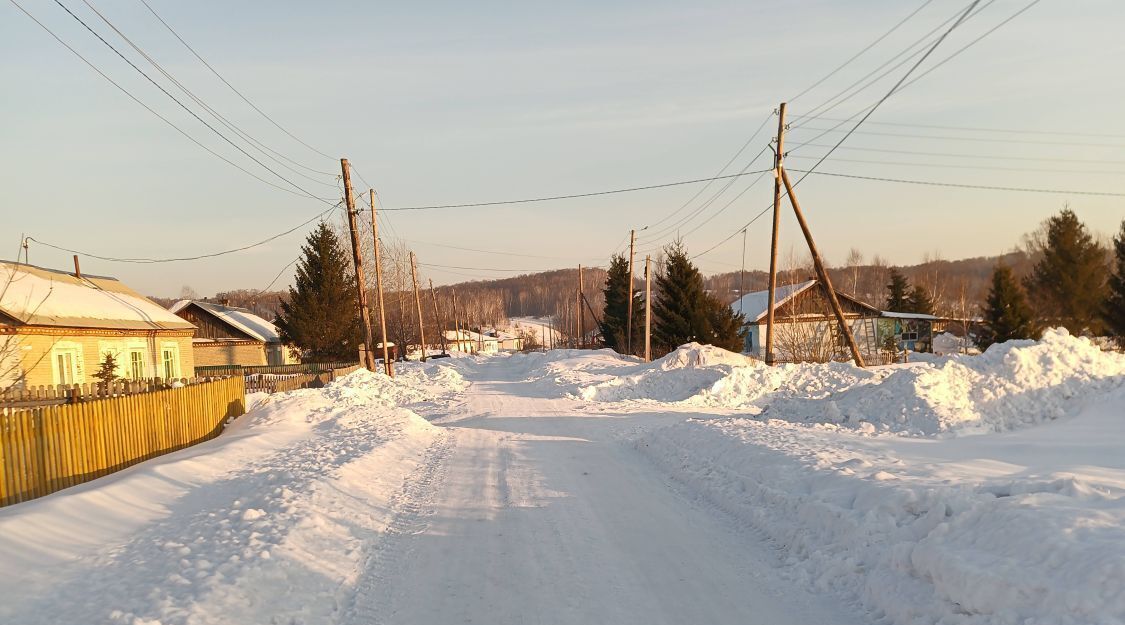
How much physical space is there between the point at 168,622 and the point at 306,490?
4.35 m

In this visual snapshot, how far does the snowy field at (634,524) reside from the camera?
5.38m

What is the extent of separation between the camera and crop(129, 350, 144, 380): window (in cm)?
3172

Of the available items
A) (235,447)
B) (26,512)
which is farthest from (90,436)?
(26,512)

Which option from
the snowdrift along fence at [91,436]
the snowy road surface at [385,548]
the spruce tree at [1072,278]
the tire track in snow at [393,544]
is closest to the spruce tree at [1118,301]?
the spruce tree at [1072,278]

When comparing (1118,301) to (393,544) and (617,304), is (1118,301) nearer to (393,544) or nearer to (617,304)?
(617,304)

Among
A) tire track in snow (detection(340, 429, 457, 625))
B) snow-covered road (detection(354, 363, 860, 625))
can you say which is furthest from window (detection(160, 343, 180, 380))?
snow-covered road (detection(354, 363, 860, 625))

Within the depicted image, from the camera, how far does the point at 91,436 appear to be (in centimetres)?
1098

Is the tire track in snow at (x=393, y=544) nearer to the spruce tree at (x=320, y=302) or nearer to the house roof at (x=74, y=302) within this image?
the house roof at (x=74, y=302)

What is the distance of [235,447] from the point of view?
508 inches

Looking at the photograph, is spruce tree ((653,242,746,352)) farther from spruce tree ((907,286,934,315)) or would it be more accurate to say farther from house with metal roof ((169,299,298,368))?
spruce tree ((907,286,934,315))

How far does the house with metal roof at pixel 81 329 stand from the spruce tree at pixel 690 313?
2625cm

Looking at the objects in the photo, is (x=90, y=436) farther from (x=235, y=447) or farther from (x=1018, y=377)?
(x=1018, y=377)

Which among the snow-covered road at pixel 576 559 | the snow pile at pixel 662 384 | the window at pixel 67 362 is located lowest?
the snow pile at pixel 662 384

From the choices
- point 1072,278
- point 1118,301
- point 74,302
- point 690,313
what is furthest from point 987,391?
point 1072,278
